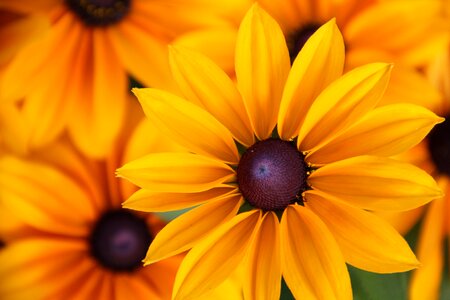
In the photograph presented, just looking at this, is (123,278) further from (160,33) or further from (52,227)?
(160,33)

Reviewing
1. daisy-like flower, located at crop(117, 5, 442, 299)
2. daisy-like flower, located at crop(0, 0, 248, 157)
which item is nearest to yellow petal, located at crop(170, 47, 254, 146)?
daisy-like flower, located at crop(117, 5, 442, 299)

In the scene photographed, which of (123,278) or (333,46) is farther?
(123,278)

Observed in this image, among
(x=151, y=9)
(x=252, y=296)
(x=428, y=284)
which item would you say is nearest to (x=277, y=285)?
(x=252, y=296)

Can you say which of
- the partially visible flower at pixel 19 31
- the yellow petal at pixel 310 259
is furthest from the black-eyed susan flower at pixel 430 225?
the partially visible flower at pixel 19 31

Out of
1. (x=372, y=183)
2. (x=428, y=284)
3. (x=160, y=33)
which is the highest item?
(x=160, y=33)

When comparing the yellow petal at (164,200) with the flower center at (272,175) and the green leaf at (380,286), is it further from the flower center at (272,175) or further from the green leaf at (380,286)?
the green leaf at (380,286)

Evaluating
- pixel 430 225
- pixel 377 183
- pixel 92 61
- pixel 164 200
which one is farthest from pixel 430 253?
pixel 92 61

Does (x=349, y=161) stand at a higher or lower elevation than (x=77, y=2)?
lower
